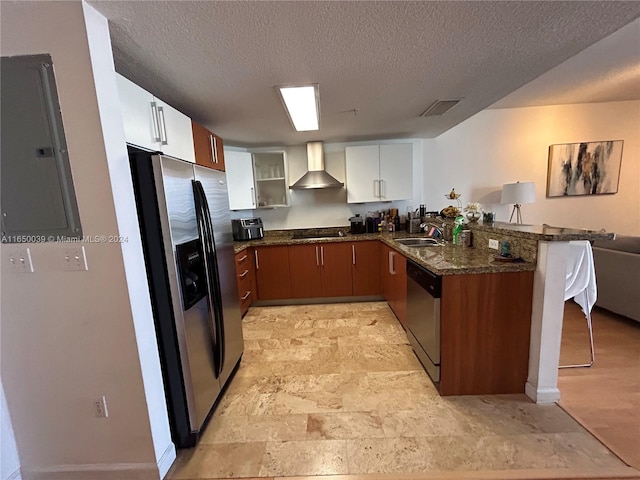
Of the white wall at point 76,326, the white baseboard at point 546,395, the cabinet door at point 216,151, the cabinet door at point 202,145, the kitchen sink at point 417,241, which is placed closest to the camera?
the white wall at point 76,326

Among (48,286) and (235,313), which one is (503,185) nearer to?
(235,313)

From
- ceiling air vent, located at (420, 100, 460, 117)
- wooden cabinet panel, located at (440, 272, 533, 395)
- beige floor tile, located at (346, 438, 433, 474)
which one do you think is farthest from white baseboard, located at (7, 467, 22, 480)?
ceiling air vent, located at (420, 100, 460, 117)

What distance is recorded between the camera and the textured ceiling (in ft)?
3.77

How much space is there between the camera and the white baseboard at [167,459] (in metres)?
1.35

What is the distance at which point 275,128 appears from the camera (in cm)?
288

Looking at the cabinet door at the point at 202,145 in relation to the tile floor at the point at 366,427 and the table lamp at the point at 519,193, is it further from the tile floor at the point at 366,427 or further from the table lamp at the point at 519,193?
the table lamp at the point at 519,193

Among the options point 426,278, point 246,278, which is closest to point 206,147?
point 246,278

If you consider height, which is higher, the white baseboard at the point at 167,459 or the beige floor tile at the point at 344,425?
the white baseboard at the point at 167,459

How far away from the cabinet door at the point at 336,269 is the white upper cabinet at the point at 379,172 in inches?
30.2

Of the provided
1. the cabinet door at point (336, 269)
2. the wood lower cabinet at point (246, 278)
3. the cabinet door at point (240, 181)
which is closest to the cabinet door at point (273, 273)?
the wood lower cabinet at point (246, 278)

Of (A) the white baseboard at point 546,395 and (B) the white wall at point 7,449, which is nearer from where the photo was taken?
(B) the white wall at point 7,449

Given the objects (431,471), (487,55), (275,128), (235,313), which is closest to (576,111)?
(487,55)

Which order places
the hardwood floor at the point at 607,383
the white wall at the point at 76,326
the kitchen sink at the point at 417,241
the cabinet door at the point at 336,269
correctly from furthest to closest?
the cabinet door at the point at 336,269, the kitchen sink at the point at 417,241, the hardwood floor at the point at 607,383, the white wall at the point at 76,326

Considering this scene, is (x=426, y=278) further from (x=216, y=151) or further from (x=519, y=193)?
(x=519, y=193)
